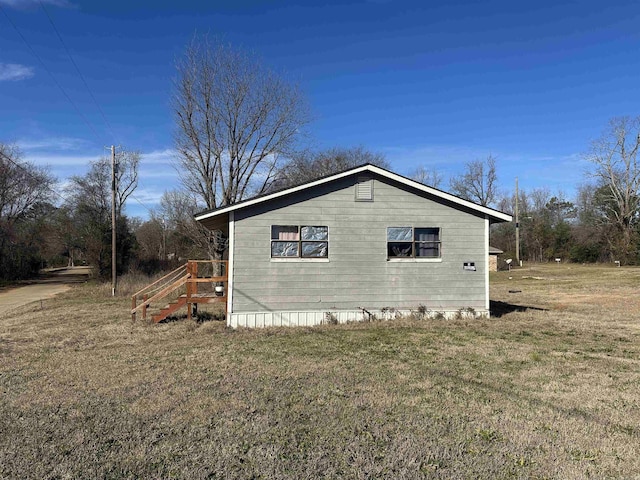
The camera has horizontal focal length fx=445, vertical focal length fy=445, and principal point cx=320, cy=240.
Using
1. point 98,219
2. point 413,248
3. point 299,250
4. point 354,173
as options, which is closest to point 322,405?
point 299,250

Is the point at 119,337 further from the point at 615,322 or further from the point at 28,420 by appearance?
the point at 615,322

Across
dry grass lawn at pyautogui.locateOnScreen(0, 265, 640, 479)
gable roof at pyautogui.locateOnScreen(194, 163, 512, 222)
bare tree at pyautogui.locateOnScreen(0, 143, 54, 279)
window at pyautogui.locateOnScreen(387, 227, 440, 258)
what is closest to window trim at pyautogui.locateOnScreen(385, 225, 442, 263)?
window at pyautogui.locateOnScreen(387, 227, 440, 258)

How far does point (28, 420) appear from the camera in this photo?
4.55 metres

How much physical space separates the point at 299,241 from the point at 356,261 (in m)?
1.52

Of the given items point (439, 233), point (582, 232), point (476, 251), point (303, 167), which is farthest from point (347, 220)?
point (582, 232)

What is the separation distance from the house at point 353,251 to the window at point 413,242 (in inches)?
1.0

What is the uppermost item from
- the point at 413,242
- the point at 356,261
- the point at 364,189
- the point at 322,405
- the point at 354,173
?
the point at 354,173

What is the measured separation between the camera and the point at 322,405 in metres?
4.94

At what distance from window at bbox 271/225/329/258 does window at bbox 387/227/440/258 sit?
5.62 ft

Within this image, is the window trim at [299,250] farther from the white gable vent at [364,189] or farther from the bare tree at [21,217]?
the bare tree at [21,217]

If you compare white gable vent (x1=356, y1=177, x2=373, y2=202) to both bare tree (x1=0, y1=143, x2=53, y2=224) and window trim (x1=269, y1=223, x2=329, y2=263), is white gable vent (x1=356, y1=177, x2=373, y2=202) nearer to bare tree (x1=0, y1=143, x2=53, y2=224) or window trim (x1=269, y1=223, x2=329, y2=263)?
window trim (x1=269, y1=223, x2=329, y2=263)

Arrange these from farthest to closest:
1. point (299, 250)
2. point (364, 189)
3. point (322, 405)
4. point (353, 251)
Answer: point (364, 189) → point (353, 251) → point (299, 250) → point (322, 405)

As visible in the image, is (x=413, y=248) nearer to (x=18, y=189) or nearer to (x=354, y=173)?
(x=354, y=173)

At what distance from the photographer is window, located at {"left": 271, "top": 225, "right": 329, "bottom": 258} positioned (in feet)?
35.9
